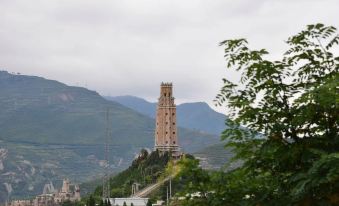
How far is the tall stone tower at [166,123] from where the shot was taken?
531 ft

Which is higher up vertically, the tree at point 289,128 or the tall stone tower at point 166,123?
the tall stone tower at point 166,123

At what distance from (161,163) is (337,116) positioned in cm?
13414

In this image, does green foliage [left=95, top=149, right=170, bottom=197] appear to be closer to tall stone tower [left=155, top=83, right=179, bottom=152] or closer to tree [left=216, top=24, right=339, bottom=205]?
tall stone tower [left=155, top=83, right=179, bottom=152]

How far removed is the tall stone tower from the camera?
531ft

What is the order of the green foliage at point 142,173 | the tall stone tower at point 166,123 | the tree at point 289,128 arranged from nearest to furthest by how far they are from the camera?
the tree at point 289,128 < the green foliage at point 142,173 < the tall stone tower at point 166,123

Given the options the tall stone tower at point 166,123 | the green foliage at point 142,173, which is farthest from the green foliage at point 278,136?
the tall stone tower at point 166,123

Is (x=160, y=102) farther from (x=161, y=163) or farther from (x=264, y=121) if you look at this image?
(x=264, y=121)

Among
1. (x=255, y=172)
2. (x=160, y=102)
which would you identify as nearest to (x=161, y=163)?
(x=160, y=102)

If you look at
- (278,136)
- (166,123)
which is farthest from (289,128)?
(166,123)

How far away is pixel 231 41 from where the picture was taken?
13.4 meters

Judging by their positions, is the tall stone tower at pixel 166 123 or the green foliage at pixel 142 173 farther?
the tall stone tower at pixel 166 123

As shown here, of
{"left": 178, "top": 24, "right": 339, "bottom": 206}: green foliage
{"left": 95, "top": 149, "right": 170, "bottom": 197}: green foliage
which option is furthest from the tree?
{"left": 95, "top": 149, "right": 170, "bottom": 197}: green foliage

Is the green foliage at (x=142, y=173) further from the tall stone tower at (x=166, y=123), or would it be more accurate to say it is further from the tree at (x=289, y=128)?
the tree at (x=289, y=128)

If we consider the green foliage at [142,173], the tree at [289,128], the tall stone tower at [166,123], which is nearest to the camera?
the tree at [289,128]
